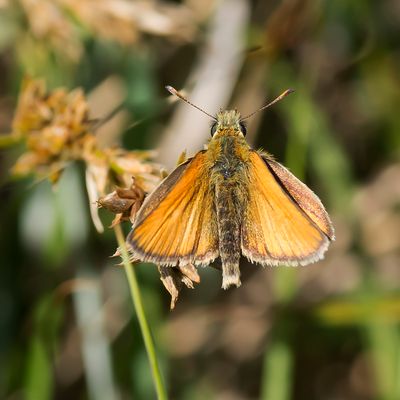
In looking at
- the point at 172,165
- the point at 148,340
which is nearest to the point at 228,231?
the point at 148,340

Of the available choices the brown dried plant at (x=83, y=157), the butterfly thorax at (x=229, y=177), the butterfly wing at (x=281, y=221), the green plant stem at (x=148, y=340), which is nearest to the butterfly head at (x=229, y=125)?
the butterfly thorax at (x=229, y=177)

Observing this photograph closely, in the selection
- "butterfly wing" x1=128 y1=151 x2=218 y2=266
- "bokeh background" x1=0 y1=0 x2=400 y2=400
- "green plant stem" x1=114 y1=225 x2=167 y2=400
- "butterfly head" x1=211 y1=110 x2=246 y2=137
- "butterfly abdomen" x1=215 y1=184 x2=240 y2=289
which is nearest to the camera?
"green plant stem" x1=114 y1=225 x2=167 y2=400

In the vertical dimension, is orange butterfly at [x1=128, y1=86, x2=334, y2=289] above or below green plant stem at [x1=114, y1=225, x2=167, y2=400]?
above

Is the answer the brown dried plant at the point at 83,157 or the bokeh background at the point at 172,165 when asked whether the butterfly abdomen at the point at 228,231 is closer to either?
the brown dried plant at the point at 83,157

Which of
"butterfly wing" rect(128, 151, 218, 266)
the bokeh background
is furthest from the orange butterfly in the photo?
the bokeh background

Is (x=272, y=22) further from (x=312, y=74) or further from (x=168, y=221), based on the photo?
(x=168, y=221)

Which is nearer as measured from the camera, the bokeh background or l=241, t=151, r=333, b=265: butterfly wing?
l=241, t=151, r=333, b=265: butterfly wing

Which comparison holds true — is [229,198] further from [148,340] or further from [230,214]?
[148,340]

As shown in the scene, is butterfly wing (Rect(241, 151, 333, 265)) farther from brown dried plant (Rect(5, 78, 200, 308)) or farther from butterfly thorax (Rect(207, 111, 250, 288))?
brown dried plant (Rect(5, 78, 200, 308))
